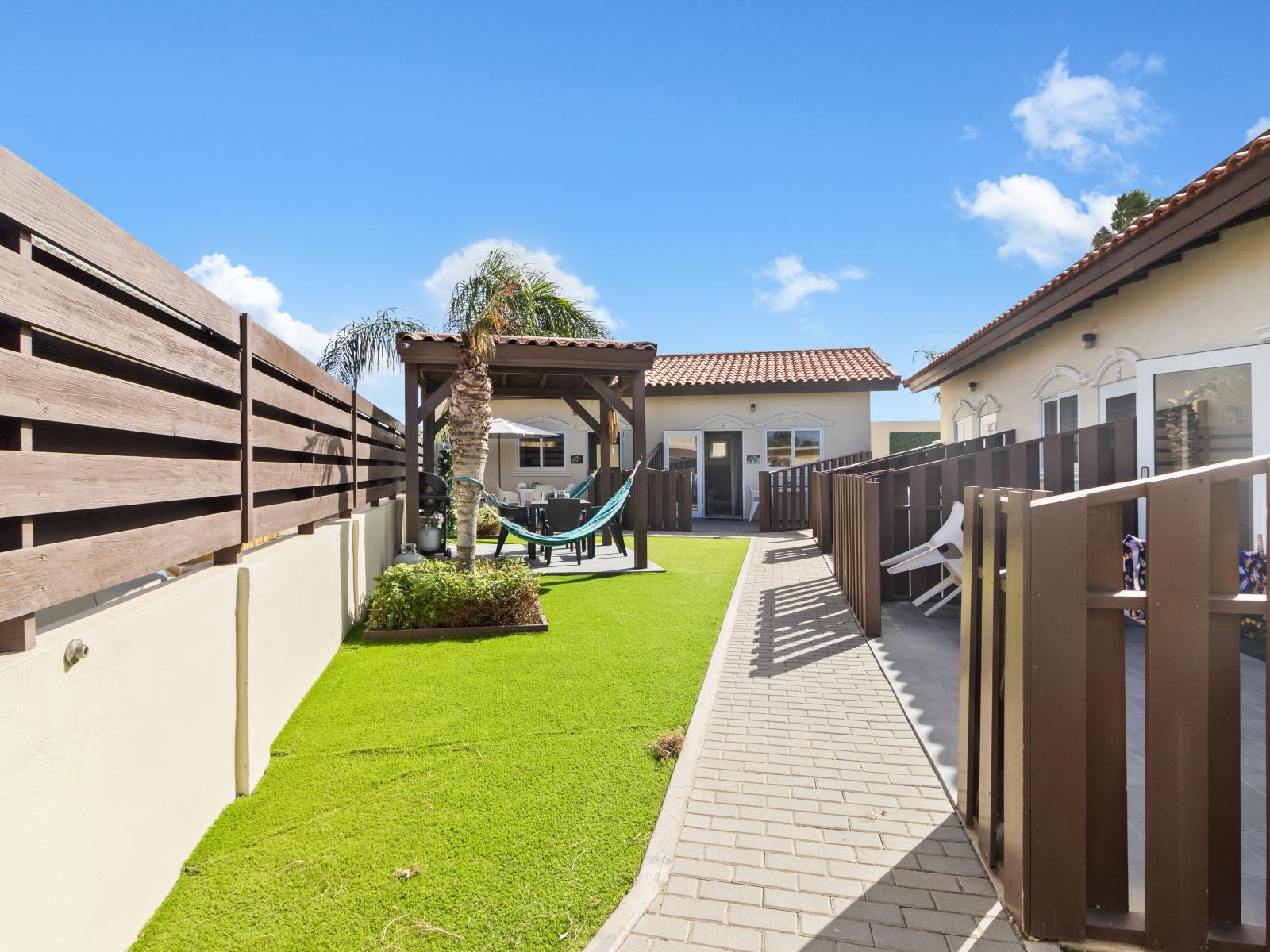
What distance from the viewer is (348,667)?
4824mm

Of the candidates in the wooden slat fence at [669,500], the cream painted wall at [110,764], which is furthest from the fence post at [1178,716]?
the wooden slat fence at [669,500]

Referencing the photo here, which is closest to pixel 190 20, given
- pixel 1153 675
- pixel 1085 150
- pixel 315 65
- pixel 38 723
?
pixel 315 65

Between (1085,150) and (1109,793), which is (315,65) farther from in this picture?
(1085,150)

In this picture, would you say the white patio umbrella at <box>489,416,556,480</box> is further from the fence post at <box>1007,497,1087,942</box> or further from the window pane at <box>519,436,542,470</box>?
the fence post at <box>1007,497,1087,942</box>

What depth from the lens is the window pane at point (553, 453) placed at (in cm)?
1725

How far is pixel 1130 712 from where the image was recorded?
3.76 meters

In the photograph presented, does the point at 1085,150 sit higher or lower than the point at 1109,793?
higher

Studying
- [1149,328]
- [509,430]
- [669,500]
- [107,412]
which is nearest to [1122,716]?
[107,412]

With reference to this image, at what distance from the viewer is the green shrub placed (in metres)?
5.72

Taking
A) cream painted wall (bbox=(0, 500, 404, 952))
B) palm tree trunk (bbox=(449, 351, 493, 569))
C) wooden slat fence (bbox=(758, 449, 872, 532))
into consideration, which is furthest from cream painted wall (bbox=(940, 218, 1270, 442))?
cream painted wall (bbox=(0, 500, 404, 952))

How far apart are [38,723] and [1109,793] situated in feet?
9.61

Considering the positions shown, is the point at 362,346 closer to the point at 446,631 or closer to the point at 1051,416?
the point at 446,631

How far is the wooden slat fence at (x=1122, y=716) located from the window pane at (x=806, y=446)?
1467 cm

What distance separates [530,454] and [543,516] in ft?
24.4
